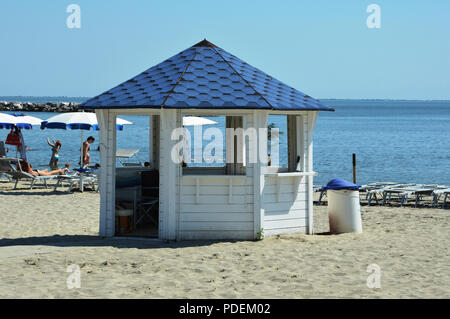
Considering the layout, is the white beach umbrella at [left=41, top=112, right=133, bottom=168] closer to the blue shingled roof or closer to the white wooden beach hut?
the blue shingled roof

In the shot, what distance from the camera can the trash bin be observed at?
39.1ft

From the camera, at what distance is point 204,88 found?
Result: 11.1m

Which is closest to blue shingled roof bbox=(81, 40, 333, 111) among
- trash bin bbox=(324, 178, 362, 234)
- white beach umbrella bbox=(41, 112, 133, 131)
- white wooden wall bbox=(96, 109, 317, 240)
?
white wooden wall bbox=(96, 109, 317, 240)

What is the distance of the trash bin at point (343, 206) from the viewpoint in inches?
470

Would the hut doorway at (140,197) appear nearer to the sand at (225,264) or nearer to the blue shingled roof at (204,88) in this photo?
the sand at (225,264)

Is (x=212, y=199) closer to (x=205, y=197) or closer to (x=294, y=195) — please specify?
(x=205, y=197)

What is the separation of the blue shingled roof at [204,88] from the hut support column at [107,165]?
1.07ft

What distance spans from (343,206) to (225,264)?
3.43 metres

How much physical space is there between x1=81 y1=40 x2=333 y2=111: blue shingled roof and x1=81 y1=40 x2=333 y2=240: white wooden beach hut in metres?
0.02

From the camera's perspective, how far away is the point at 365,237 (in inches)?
464

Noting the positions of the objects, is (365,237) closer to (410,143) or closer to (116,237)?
(116,237)

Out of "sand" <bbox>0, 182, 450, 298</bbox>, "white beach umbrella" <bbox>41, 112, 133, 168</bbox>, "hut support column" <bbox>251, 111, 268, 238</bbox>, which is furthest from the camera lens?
"white beach umbrella" <bbox>41, 112, 133, 168</bbox>

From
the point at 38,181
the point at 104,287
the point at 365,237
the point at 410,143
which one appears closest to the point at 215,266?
the point at 104,287

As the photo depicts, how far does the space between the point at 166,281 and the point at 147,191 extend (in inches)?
184
